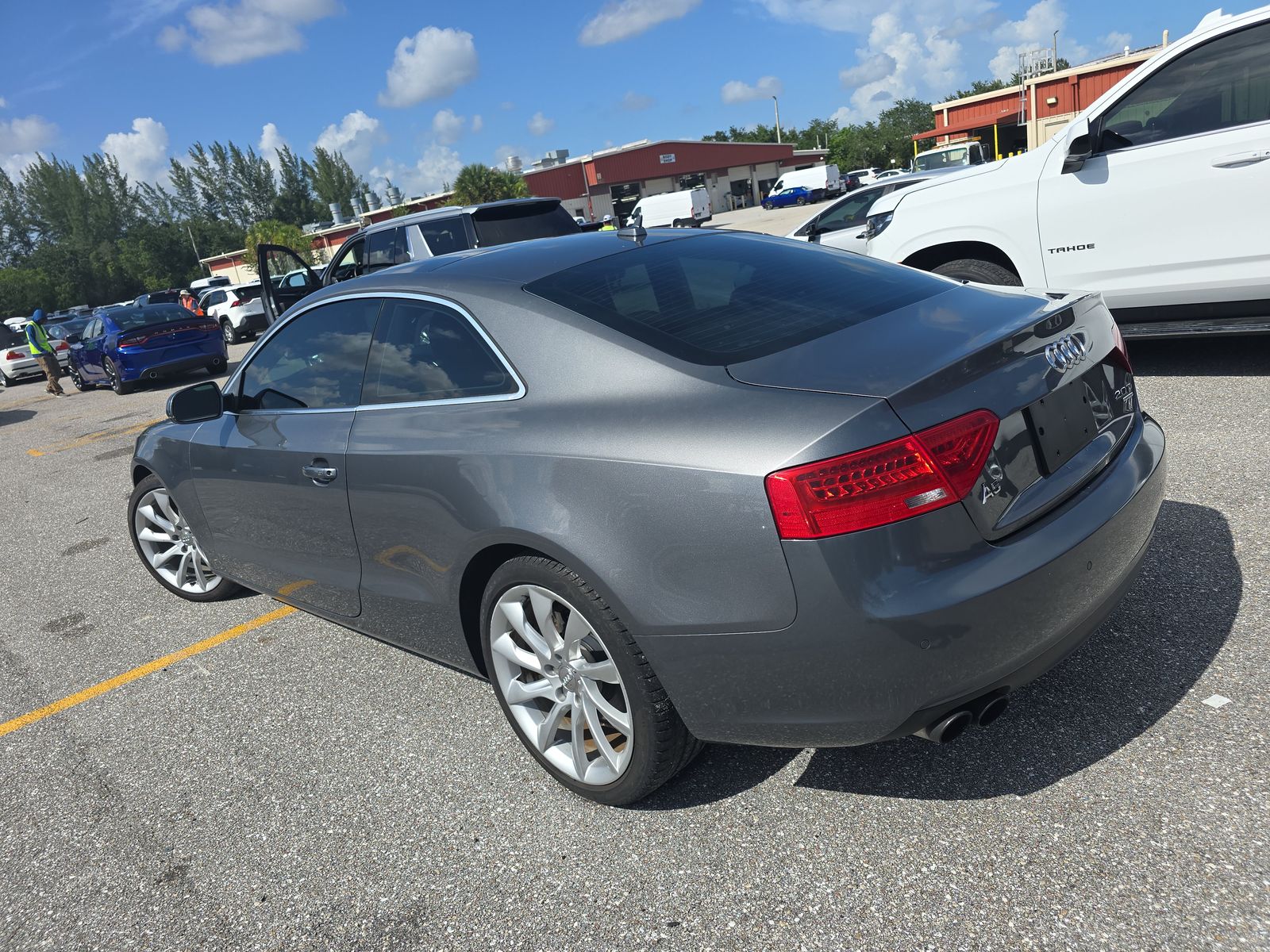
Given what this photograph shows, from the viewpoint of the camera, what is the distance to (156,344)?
15680 millimetres

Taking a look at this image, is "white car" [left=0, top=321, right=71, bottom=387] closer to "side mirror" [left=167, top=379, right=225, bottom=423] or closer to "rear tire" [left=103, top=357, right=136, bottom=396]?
"rear tire" [left=103, top=357, right=136, bottom=396]

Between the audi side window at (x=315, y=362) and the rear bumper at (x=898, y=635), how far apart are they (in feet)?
5.47

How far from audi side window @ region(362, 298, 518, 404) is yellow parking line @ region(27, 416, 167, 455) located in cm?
969

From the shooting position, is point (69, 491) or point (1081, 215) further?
point (69, 491)

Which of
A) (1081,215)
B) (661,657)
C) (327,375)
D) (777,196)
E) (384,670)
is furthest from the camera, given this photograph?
(777,196)

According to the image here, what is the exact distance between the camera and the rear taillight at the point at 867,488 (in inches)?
76.5

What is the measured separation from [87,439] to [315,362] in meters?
10.3

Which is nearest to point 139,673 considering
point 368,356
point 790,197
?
point 368,356

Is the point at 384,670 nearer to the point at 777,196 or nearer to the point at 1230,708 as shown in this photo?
the point at 1230,708

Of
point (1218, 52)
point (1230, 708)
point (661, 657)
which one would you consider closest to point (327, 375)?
point (661, 657)

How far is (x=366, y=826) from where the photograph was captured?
2.73 m

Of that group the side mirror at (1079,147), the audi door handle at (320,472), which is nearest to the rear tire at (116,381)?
the audi door handle at (320,472)

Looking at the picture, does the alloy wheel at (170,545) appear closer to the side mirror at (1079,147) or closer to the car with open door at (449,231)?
the car with open door at (449,231)

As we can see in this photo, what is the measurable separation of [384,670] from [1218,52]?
5.49 m
